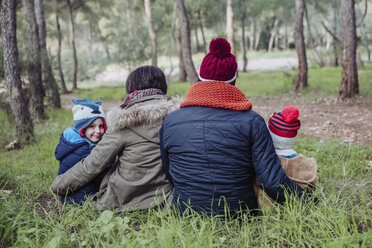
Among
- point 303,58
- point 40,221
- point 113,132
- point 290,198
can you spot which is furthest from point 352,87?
point 40,221

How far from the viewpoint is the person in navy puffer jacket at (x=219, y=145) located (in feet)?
6.76

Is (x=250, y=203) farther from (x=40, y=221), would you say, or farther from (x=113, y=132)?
(x=40, y=221)

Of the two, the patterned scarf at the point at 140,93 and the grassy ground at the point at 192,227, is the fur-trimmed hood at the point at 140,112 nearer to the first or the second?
the patterned scarf at the point at 140,93

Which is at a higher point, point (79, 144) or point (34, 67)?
point (34, 67)

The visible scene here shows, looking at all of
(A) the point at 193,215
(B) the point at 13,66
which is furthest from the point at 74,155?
(B) the point at 13,66

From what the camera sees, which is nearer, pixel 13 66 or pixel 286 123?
pixel 286 123

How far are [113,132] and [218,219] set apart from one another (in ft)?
3.55

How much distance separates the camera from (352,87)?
26.7 feet

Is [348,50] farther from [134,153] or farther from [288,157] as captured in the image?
[134,153]

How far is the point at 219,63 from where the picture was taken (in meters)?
2.09

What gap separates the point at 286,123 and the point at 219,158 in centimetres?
58

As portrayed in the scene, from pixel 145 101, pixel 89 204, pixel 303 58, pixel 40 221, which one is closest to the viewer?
pixel 40 221

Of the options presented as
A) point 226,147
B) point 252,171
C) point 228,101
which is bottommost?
point 252,171

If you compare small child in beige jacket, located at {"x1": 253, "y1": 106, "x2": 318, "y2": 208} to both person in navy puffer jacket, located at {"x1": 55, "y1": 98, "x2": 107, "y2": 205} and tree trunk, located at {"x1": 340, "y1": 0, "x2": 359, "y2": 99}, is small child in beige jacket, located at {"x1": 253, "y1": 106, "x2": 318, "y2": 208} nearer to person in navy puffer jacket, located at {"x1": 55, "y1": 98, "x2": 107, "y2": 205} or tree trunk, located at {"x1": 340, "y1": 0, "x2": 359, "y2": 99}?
person in navy puffer jacket, located at {"x1": 55, "y1": 98, "x2": 107, "y2": 205}
